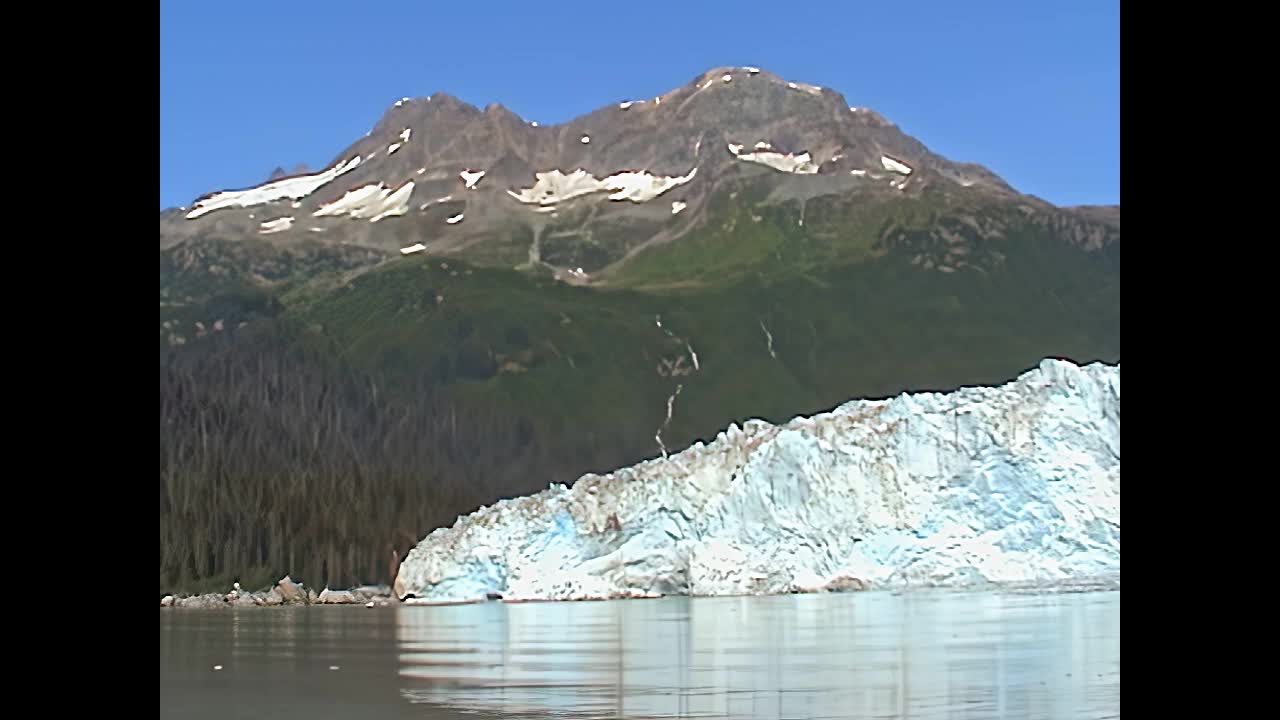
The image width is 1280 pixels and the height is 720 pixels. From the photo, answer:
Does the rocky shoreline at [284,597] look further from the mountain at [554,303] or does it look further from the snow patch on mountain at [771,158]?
A: the snow patch on mountain at [771,158]

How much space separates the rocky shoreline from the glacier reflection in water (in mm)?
16176

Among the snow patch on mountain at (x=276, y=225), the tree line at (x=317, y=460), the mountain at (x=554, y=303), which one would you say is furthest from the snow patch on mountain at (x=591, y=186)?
the tree line at (x=317, y=460)

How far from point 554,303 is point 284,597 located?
42.7 m

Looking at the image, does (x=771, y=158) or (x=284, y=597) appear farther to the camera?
(x=771, y=158)

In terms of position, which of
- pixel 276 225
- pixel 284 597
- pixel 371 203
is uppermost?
pixel 371 203

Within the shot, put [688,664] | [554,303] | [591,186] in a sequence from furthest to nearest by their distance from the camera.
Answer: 1. [591,186]
2. [554,303]
3. [688,664]

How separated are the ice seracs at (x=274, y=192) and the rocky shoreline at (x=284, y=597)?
5617 cm

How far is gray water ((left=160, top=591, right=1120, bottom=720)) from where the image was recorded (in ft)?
35.6

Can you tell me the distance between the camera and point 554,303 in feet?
275

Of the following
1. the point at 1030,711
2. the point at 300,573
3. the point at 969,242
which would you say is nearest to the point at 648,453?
the point at 300,573

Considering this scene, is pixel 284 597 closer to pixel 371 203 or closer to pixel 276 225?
pixel 276 225

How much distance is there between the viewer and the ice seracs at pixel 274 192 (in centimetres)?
9732

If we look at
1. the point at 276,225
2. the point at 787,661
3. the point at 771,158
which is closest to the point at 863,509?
the point at 787,661
